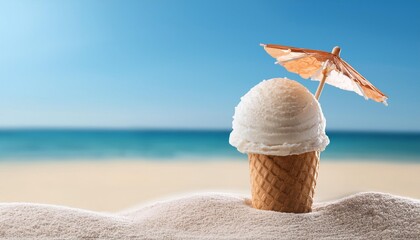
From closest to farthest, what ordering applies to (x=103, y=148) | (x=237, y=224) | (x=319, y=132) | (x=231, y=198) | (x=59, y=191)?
(x=237, y=224) → (x=319, y=132) → (x=231, y=198) → (x=59, y=191) → (x=103, y=148)

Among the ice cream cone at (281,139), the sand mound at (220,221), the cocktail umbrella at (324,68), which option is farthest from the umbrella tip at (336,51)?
the sand mound at (220,221)

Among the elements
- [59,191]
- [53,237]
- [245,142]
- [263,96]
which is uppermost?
[263,96]

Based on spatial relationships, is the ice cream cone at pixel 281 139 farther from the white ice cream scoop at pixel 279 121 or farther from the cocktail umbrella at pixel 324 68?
the cocktail umbrella at pixel 324 68

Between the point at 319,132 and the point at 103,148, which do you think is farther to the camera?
the point at 103,148

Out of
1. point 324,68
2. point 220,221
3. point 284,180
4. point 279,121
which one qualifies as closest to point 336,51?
point 324,68

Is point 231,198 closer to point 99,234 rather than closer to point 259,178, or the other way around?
point 259,178

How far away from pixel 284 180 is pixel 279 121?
237 mm

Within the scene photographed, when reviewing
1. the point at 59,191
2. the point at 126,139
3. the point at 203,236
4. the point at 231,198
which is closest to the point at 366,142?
the point at 126,139

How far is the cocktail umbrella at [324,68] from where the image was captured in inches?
99.9

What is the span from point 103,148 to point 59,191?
92cm

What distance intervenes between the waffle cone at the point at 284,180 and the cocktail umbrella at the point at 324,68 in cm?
33

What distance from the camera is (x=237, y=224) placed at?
2.32m

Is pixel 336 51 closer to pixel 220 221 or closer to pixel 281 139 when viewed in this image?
pixel 281 139

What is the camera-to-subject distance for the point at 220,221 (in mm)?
2355
